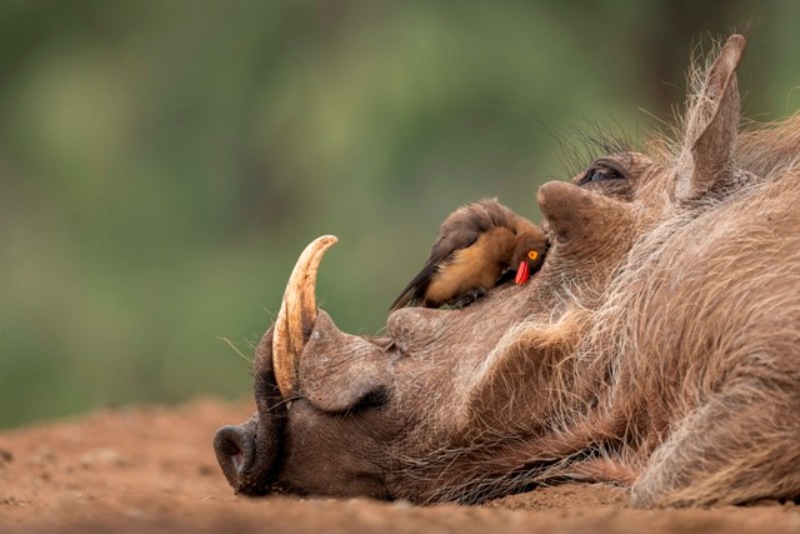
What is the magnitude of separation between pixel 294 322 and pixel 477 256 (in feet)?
1.68

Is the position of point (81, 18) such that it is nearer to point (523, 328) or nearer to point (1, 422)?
point (1, 422)

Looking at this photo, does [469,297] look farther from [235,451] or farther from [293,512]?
[293,512]

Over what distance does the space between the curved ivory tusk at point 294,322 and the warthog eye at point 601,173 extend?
0.71 m

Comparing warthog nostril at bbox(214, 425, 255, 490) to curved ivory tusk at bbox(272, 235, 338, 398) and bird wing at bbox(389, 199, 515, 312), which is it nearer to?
curved ivory tusk at bbox(272, 235, 338, 398)

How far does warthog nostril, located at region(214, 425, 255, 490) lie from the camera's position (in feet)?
11.2

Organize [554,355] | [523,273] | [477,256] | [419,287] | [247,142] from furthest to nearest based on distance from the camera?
[247,142], [419,287], [477,256], [523,273], [554,355]

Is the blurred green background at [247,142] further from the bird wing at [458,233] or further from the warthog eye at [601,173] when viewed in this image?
the warthog eye at [601,173]

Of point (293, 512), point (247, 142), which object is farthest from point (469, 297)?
point (247, 142)

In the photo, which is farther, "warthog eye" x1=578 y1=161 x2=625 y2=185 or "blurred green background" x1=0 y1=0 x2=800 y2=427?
"blurred green background" x1=0 y1=0 x2=800 y2=427

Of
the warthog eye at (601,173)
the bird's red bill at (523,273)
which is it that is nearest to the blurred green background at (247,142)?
the warthog eye at (601,173)

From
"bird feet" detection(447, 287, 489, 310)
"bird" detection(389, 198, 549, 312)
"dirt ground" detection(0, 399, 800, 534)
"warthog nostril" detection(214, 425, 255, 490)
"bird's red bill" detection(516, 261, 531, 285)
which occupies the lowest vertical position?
"dirt ground" detection(0, 399, 800, 534)

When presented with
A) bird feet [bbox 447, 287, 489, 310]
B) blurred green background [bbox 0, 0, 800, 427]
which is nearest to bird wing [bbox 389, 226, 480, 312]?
bird feet [bbox 447, 287, 489, 310]

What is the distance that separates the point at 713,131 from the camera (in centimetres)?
338

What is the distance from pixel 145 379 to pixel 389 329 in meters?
6.42
